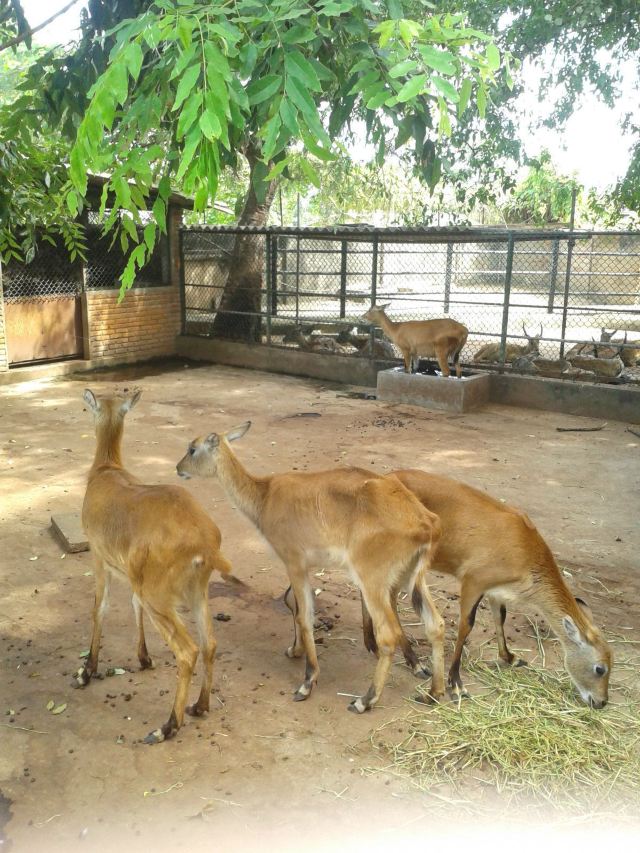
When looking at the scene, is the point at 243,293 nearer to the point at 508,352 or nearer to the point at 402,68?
the point at 508,352

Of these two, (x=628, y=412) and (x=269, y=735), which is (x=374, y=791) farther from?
(x=628, y=412)

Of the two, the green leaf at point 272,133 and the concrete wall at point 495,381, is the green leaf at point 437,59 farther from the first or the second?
the concrete wall at point 495,381

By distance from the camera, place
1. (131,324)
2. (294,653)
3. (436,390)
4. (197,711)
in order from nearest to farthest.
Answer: (197,711), (294,653), (436,390), (131,324)

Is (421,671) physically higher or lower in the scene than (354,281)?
lower

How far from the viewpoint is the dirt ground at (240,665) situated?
3262 millimetres

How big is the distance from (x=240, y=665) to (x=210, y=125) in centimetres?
337

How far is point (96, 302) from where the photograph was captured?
1430cm

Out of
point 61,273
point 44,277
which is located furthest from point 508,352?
point 44,277

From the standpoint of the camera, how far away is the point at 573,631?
404 centimetres

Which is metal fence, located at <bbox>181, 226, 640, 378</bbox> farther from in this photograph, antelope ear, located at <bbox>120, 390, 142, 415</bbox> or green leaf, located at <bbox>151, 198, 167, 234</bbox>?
green leaf, located at <bbox>151, 198, 167, 234</bbox>

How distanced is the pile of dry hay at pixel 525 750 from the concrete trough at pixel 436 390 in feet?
23.4

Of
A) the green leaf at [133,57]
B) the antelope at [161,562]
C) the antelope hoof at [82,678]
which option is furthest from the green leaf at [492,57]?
the antelope hoof at [82,678]

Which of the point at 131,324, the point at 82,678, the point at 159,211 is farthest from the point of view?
the point at 131,324

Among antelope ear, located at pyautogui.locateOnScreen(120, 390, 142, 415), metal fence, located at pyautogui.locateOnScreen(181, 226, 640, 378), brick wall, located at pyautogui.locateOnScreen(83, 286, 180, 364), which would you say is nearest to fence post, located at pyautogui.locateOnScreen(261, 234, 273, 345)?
metal fence, located at pyautogui.locateOnScreen(181, 226, 640, 378)
